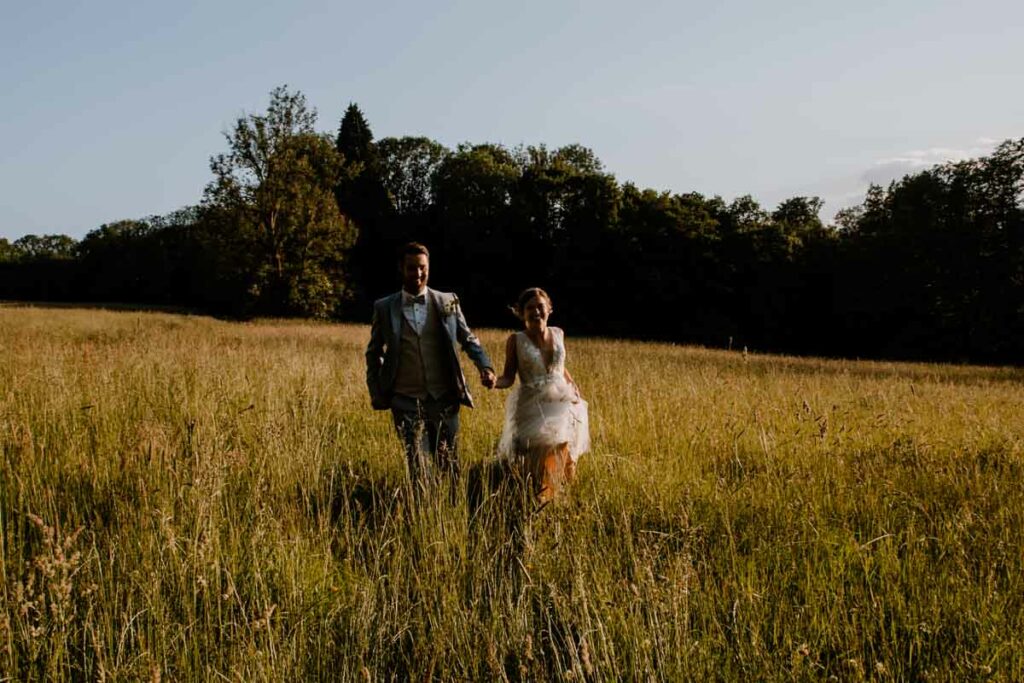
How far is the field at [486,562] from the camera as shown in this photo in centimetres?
226

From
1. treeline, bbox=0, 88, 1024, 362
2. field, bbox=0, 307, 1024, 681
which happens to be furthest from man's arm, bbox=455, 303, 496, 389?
treeline, bbox=0, 88, 1024, 362

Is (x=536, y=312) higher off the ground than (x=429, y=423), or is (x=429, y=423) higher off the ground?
(x=536, y=312)

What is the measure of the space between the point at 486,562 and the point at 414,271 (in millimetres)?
2326

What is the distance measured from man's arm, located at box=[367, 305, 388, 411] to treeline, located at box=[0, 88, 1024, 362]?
3004 cm

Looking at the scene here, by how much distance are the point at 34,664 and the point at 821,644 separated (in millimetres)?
3168

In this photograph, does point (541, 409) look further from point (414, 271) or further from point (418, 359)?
point (414, 271)

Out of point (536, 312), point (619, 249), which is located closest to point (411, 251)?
point (536, 312)

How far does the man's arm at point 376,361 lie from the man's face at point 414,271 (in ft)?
1.02

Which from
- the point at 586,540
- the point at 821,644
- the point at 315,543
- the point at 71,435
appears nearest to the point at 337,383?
the point at 71,435

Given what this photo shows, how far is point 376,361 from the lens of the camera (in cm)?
464

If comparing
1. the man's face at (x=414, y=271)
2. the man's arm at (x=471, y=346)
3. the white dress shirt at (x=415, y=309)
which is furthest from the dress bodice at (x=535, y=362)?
the man's face at (x=414, y=271)

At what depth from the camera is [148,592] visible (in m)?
2.44

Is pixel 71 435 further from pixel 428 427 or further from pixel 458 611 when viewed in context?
pixel 458 611

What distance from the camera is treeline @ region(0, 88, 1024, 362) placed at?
97.2 ft
